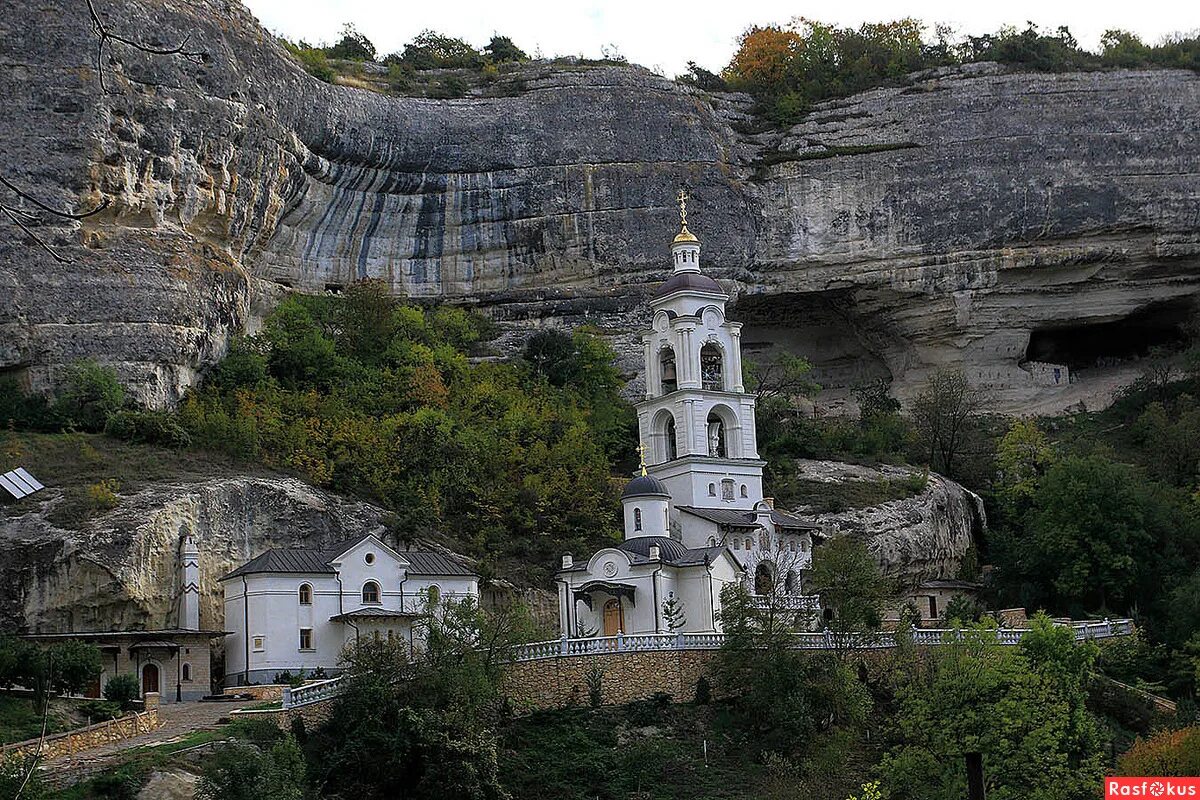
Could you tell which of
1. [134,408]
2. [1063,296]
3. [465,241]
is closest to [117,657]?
[134,408]

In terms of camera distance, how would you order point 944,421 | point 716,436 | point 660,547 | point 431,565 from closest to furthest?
point 431,565
point 660,547
point 716,436
point 944,421

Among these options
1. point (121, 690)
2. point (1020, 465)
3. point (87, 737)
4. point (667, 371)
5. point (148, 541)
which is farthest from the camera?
point (1020, 465)

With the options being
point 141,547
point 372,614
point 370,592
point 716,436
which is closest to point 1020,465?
point 716,436

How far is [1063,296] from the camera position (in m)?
65.6

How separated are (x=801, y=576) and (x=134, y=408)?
1885 centimetres

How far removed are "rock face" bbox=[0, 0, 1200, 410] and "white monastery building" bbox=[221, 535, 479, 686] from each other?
1611 cm

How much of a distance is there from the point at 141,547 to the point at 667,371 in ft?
59.1

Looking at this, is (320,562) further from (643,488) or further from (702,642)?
(702,642)

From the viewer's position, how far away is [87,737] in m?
30.2

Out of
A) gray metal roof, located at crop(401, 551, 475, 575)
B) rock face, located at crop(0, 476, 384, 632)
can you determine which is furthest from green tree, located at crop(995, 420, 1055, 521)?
rock face, located at crop(0, 476, 384, 632)

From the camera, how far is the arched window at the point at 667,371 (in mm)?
50750

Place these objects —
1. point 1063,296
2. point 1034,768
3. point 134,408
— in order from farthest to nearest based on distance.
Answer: point 1063,296 < point 134,408 < point 1034,768

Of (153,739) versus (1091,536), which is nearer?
(153,739)

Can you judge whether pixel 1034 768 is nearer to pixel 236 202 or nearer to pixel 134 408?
pixel 134 408
